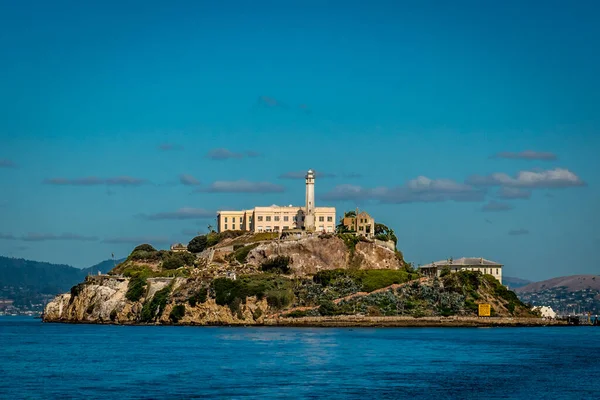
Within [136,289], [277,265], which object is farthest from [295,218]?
[136,289]

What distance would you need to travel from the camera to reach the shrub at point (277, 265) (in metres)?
122

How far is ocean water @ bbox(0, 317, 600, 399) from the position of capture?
49.2 m

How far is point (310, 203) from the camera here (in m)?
132

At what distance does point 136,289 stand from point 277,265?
1920cm

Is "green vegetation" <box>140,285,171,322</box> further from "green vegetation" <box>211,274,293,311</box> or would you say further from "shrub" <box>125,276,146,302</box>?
"green vegetation" <box>211,274,293,311</box>

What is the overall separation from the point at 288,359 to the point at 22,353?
22.4 metres

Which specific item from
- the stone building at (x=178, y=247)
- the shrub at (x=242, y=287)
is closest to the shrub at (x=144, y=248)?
the stone building at (x=178, y=247)

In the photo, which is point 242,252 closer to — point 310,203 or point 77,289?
point 310,203

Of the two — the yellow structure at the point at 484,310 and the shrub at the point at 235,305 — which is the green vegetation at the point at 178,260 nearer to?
the shrub at the point at 235,305

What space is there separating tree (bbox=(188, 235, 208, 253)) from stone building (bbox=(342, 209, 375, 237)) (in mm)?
22208

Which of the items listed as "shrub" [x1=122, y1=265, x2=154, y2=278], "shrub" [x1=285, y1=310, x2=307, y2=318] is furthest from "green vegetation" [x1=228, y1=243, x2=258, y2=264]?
"shrub" [x1=285, y1=310, x2=307, y2=318]

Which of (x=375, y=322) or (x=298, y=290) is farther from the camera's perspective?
(x=298, y=290)

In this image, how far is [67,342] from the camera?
85.4 m

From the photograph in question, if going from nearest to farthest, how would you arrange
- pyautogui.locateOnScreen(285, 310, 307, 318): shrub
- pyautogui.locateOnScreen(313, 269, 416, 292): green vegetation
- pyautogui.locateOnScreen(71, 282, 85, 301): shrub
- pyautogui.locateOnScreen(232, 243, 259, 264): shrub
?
1. pyautogui.locateOnScreen(285, 310, 307, 318): shrub
2. pyautogui.locateOnScreen(313, 269, 416, 292): green vegetation
3. pyautogui.locateOnScreen(232, 243, 259, 264): shrub
4. pyautogui.locateOnScreen(71, 282, 85, 301): shrub
